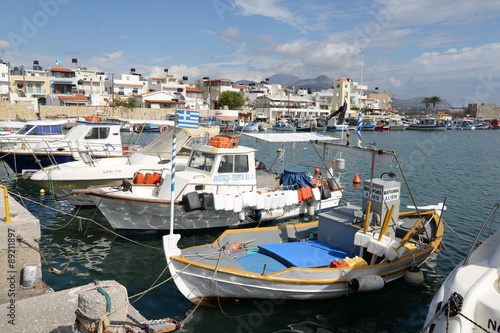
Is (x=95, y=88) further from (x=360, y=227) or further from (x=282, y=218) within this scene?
(x=360, y=227)

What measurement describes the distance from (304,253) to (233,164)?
16.4 ft

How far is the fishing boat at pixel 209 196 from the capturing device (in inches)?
499

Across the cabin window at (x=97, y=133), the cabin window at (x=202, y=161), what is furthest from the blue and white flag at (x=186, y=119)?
the cabin window at (x=97, y=133)

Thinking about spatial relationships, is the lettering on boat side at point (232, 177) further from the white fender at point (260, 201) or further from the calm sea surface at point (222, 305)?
the calm sea surface at point (222, 305)

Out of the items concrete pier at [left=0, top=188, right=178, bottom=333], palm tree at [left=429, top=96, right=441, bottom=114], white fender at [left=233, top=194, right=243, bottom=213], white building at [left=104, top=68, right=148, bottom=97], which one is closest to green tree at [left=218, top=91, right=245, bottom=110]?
white building at [left=104, top=68, right=148, bottom=97]

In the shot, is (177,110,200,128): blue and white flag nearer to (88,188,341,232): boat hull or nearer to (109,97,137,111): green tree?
(88,188,341,232): boat hull

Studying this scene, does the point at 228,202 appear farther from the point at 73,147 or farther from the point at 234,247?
the point at 73,147

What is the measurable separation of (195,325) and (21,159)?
64.3 feet

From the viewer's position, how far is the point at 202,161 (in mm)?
14086

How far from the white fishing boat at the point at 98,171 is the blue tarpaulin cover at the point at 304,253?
9485mm

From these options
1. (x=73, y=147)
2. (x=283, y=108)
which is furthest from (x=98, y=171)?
(x=283, y=108)

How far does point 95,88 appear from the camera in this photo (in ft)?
278

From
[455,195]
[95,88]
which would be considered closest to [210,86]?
[95,88]

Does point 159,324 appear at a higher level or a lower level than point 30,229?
lower
